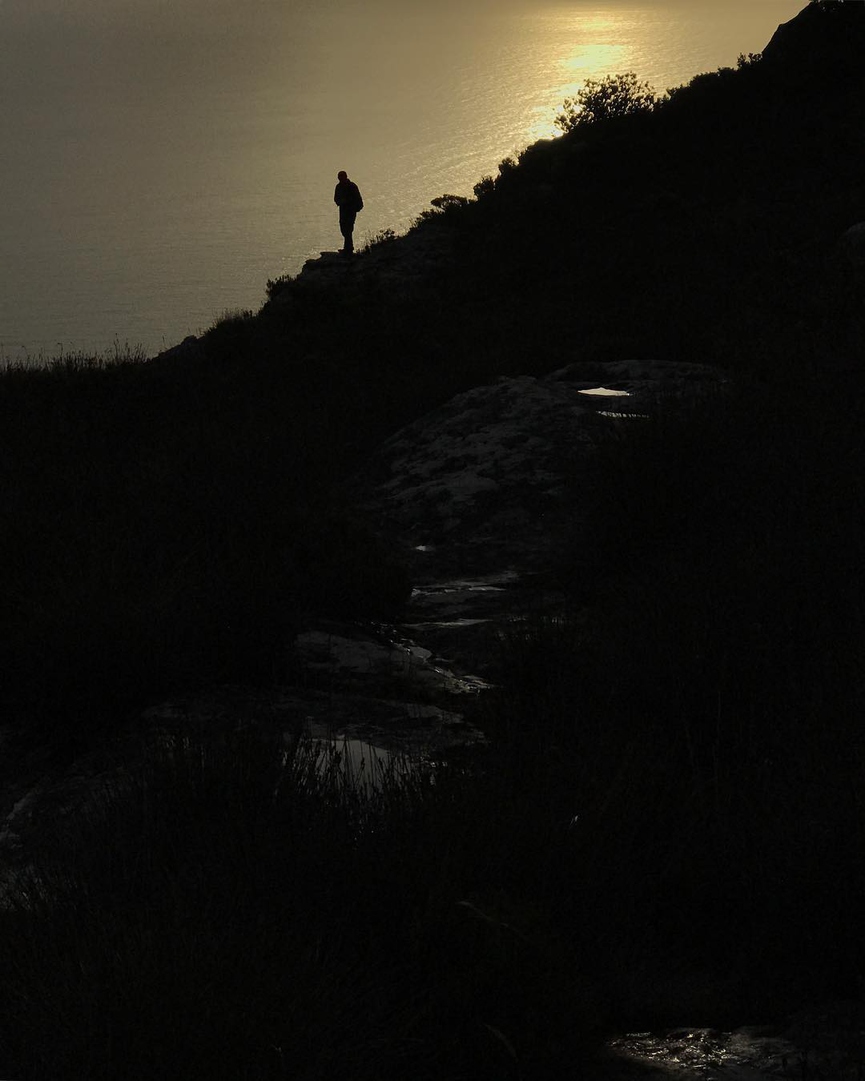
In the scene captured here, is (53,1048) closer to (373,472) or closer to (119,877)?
(119,877)

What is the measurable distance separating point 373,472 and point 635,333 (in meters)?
4.60

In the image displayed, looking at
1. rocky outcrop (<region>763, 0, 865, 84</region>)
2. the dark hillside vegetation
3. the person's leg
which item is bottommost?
the dark hillside vegetation

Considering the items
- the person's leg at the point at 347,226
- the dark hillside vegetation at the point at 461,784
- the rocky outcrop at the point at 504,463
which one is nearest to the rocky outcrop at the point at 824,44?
the person's leg at the point at 347,226

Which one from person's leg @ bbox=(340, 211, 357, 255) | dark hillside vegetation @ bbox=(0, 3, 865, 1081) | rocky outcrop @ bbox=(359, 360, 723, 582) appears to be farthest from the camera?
person's leg @ bbox=(340, 211, 357, 255)

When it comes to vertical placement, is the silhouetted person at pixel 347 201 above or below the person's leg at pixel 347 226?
above

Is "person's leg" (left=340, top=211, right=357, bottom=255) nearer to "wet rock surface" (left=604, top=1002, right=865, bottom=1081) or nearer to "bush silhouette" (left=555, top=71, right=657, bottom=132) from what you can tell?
"bush silhouette" (left=555, top=71, right=657, bottom=132)

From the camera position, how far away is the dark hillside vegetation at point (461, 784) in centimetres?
182

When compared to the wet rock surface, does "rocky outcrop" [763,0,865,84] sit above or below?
above

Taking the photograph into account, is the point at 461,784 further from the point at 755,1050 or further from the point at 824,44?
the point at 824,44

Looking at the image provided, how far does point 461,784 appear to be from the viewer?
255cm

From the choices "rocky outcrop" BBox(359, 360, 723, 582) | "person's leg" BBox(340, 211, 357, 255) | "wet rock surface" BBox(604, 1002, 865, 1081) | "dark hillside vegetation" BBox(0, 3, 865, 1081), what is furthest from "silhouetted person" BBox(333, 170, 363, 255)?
"wet rock surface" BBox(604, 1002, 865, 1081)

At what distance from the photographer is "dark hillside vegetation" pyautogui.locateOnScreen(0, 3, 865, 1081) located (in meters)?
1.82

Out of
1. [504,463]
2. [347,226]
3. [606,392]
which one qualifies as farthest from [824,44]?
[504,463]

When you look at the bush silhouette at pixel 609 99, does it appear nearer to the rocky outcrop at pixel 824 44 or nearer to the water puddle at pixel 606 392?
the rocky outcrop at pixel 824 44
